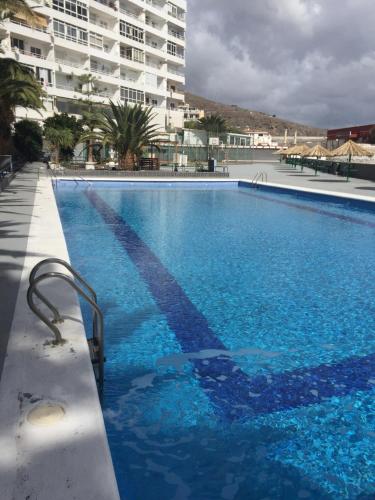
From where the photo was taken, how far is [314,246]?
33.9ft

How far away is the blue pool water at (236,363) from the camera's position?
3.04 m

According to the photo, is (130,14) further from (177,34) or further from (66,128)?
(66,128)

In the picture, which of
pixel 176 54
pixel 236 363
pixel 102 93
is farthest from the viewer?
pixel 176 54

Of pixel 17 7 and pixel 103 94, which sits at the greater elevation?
pixel 103 94

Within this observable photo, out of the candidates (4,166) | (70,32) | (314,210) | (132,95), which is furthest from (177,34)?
(314,210)

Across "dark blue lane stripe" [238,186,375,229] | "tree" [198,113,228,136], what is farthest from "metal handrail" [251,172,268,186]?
"tree" [198,113,228,136]

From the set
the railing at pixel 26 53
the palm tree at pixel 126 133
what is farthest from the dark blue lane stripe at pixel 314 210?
the railing at pixel 26 53

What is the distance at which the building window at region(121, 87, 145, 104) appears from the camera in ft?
177

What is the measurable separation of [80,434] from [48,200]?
36.6 ft

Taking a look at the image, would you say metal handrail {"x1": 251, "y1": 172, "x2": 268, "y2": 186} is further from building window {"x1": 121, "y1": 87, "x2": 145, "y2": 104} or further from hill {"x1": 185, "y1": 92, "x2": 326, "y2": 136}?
hill {"x1": 185, "y1": 92, "x2": 326, "y2": 136}

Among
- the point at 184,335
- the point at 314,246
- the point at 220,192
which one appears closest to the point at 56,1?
the point at 220,192

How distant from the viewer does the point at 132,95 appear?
55.8 m

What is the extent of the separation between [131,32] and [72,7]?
1086 cm

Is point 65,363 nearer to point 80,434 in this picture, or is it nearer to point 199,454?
point 80,434
